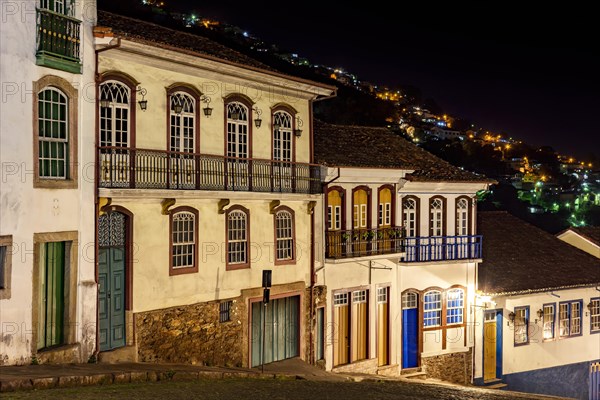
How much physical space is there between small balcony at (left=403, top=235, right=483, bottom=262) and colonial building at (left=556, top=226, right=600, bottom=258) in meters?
8.63

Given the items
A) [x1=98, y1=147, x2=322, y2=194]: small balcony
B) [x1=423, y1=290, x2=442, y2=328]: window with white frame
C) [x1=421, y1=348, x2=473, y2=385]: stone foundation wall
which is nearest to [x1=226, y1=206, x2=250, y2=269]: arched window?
[x1=98, y1=147, x2=322, y2=194]: small balcony

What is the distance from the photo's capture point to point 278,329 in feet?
78.5

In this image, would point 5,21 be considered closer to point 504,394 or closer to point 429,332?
point 504,394

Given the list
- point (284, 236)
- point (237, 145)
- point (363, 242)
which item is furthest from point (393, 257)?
point (237, 145)

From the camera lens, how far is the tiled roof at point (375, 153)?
85.3 ft

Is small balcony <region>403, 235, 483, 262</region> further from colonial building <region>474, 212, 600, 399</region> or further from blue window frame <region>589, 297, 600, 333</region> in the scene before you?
blue window frame <region>589, 297, 600, 333</region>

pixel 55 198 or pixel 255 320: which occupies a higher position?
pixel 55 198

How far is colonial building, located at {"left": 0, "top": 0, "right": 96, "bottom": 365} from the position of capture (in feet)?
53.1

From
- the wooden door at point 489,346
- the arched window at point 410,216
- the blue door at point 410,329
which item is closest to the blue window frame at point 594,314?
the wooden door at point 489,346

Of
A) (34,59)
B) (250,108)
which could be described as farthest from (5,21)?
(250,108)

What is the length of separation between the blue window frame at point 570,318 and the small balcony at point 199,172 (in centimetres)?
1290

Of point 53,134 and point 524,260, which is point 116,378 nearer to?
point 53,134

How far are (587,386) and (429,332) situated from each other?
30.8 ft

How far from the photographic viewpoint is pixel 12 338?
16.2m
